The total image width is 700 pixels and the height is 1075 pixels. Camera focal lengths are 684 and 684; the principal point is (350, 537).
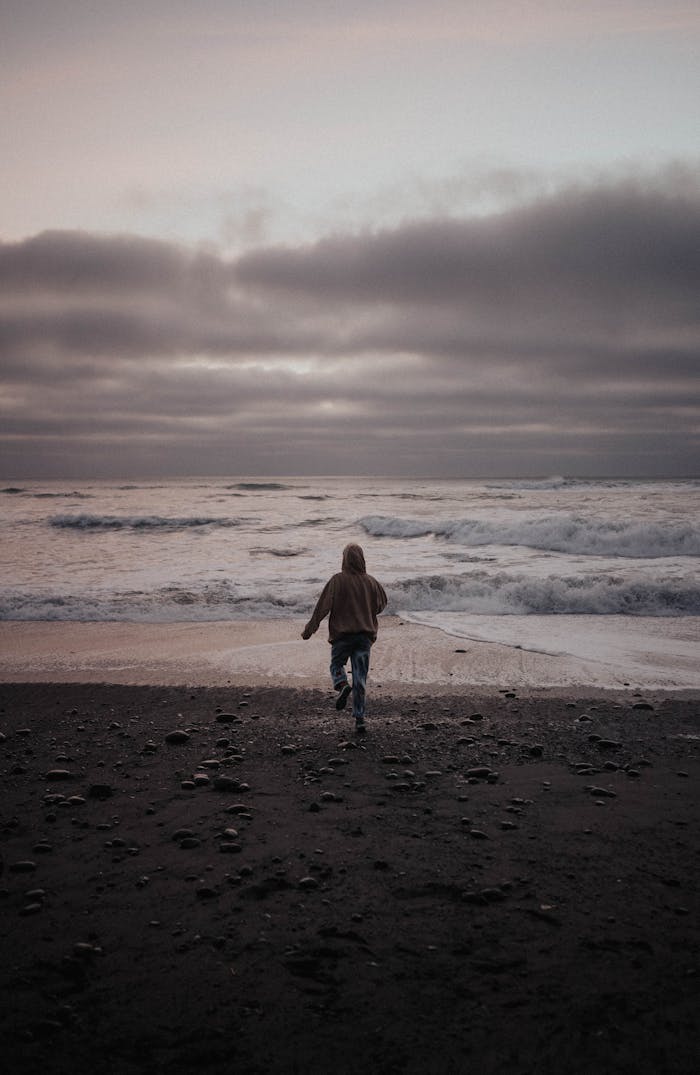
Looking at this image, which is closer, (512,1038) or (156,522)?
(512,1038)

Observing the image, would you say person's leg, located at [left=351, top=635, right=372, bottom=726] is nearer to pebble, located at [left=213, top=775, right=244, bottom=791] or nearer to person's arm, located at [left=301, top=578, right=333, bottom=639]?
person's arm, located at [left=301, top=578, right=333, bottom=639]

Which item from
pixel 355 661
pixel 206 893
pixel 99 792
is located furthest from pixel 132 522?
pixel 206 893

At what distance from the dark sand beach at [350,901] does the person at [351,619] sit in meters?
Result: 0.67

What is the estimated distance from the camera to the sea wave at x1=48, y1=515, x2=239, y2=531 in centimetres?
3669

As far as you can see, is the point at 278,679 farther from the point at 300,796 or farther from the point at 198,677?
the point at 300,796

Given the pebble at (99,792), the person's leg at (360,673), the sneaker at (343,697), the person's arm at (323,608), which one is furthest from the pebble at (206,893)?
the person's arm at (323,608)

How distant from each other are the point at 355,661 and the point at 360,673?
16 centimetres

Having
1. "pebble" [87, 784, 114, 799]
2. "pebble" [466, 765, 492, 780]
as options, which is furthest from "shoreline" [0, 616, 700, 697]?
"pebble" [87, 784, 114, 799]

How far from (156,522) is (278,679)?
102ft

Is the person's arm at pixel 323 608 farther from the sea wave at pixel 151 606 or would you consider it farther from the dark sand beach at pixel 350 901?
the sea wave at pixel 151 606

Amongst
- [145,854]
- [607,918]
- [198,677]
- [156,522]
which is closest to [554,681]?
[198,677]

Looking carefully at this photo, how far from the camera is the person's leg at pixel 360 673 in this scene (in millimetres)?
7184

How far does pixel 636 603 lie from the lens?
14250mm

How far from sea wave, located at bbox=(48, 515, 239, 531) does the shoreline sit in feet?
79.9
